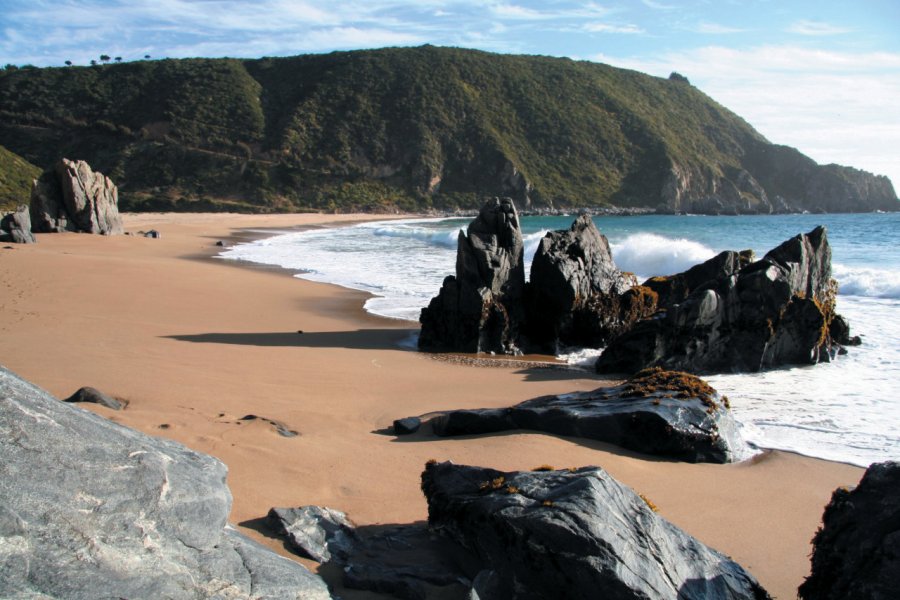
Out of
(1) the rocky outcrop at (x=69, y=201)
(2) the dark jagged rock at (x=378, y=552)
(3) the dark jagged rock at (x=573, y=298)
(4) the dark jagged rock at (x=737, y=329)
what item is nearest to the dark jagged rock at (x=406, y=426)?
(2) the dark jagged rock at (x=378, y=552)

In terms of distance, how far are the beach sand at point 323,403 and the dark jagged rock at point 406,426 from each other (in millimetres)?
189

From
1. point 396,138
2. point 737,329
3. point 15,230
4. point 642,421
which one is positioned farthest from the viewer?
point 396,138

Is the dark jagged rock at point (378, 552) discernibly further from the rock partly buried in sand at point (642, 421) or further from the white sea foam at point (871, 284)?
the white sea foam at point (871, 284)

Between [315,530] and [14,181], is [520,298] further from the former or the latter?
[14,181]

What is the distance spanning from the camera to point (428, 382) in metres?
8.92

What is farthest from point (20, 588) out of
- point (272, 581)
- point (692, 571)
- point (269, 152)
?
point (269, 152)

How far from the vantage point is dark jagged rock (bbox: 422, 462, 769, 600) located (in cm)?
336

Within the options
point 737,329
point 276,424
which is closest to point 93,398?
point 276,424

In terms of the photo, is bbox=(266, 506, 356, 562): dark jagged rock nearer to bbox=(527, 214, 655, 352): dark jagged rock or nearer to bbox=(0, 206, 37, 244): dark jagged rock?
bbox=(527, 214, 655, 352): dark jagged rock

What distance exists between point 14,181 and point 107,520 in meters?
48.2

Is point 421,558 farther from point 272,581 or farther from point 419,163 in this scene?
point 419,163

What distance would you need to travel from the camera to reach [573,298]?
1153 centimetres

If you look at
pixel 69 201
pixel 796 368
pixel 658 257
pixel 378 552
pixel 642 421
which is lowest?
pixel 796 368

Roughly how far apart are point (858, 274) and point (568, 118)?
274ft
